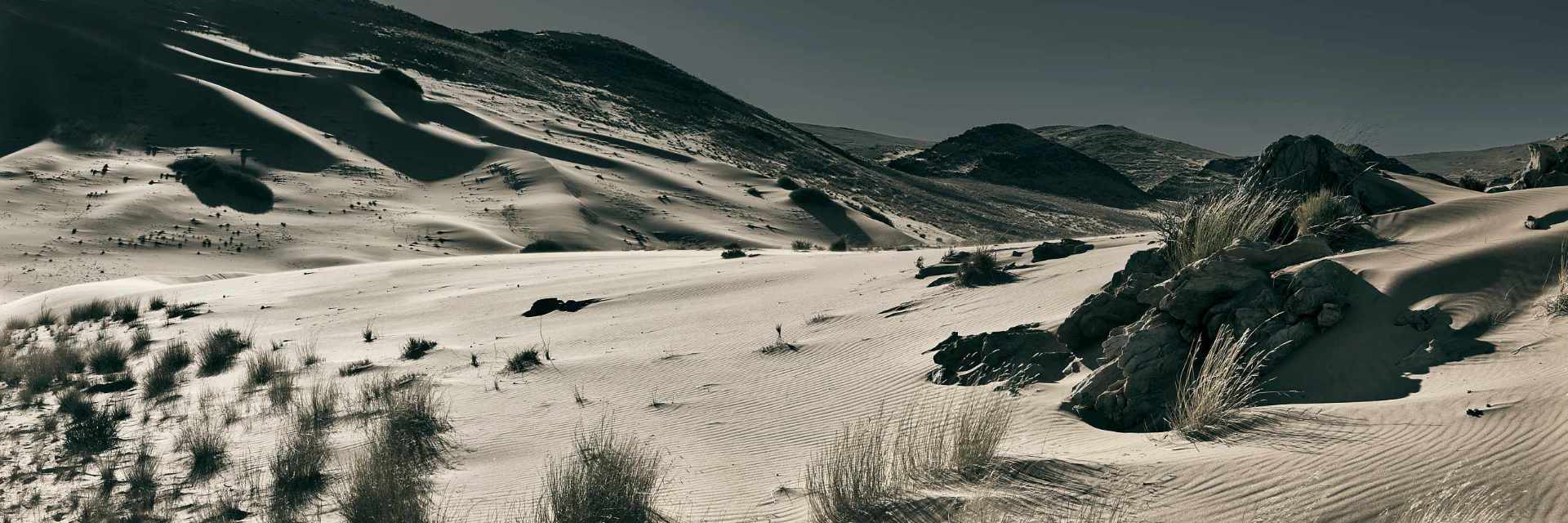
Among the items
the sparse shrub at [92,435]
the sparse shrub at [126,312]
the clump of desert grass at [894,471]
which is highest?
the clump of desert grass at [894,471]

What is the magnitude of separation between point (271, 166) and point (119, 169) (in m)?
4.37

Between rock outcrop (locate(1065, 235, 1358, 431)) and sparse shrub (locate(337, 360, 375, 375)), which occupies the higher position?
rock outcrop (locate(1065, 235, 1358, 431))

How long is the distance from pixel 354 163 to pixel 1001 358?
109 feet

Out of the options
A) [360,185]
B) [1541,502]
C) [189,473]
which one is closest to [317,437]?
[189,473]

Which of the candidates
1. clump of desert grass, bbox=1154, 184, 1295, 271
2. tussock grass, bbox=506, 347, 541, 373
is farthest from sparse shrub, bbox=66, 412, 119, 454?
clump of desert grass, bbox=1154, 184, 1295, 271

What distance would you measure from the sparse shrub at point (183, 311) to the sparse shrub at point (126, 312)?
1.29 feet

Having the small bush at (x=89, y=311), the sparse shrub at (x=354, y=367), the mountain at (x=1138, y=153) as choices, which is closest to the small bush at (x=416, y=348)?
the sparse shrub at (x=354, y=367)

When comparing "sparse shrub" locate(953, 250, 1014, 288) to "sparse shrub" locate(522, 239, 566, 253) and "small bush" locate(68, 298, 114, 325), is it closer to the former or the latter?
"small bush" locate(68, 298, 114, 325)

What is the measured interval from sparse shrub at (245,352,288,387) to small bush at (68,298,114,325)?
267 inches

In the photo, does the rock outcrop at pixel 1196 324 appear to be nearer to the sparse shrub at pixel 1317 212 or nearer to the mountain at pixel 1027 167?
the sparse shrub at pixel 1317 212

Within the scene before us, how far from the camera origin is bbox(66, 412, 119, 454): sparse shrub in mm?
6848

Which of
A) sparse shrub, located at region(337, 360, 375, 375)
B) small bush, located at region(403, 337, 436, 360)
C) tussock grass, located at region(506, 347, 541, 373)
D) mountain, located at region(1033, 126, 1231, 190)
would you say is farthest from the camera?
mountain, located at region(1033, 126, 1231, 190)

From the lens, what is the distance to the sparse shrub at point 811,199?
1455 inches

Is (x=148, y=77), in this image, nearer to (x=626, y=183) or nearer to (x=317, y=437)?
(x=626, y=183)
